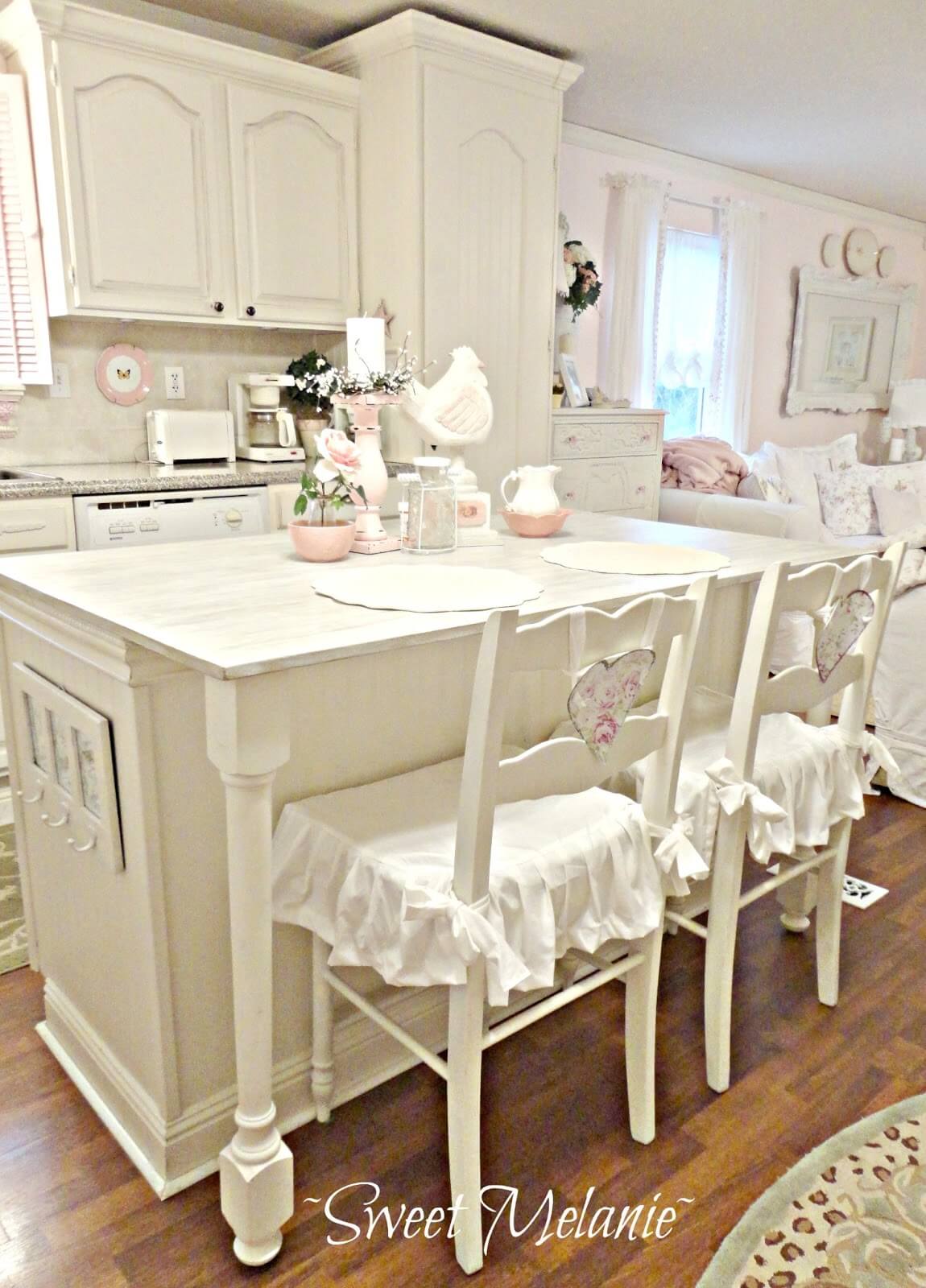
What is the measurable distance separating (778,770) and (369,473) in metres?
0.95

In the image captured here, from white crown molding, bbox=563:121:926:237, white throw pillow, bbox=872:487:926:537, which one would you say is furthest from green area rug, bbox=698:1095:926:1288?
white crown molding, bbox=563:121:926:237

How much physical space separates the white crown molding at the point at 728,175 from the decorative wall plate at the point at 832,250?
0.49 ft

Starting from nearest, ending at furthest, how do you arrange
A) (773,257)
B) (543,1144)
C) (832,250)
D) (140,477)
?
1. (543,1144)
2. (140,477)
3. (773,257)
4. (832,250)

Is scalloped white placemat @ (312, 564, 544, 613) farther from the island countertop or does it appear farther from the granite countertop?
the granite countertop

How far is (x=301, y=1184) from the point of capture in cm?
149

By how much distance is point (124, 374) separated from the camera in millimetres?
3357

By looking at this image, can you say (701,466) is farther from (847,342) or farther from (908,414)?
(908,414)

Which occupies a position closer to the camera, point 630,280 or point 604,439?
point 604,439

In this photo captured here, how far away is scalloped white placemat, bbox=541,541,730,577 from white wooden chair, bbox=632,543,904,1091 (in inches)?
8.8

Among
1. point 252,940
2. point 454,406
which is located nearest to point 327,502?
point 454,406

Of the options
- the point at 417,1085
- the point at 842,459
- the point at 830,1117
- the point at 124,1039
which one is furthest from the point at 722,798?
the point at 842,459

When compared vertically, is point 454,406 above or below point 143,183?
below

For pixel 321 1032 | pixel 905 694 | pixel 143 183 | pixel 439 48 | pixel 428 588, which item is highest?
pixel 439 48

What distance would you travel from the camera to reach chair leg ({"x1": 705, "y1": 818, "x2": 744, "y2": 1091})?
1.68m
